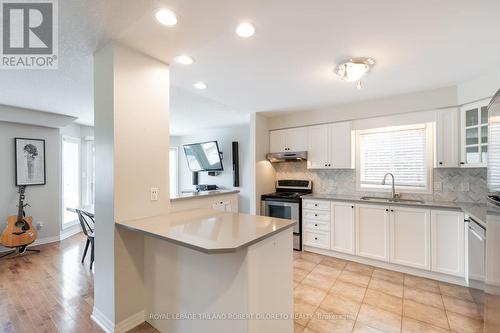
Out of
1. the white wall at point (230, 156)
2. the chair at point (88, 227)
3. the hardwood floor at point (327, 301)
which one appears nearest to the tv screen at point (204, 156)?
the white wall at point (230, 156)

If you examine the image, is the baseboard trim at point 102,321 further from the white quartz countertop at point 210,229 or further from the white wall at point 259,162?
the white wall at point 259,162

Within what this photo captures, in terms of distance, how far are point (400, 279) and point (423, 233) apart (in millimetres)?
628

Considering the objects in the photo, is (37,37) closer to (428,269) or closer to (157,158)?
(157,158)

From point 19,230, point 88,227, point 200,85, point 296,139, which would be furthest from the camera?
point 296,139

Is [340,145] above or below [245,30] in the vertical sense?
below

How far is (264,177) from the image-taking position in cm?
421

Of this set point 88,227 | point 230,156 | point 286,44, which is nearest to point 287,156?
point 230,156

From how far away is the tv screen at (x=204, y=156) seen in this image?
5.75 m

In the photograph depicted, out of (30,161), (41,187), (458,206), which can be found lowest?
(458,206)

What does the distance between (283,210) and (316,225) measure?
1.94ft

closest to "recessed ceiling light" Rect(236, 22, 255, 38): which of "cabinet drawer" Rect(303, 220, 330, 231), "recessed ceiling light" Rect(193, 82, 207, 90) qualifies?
"recessed ceiling light" Rect(193, 82, 207, 90)

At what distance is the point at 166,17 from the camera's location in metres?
1.48

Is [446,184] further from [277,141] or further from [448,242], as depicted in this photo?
[277,141]

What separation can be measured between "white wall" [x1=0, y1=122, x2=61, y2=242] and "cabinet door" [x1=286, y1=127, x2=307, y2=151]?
443 cm
